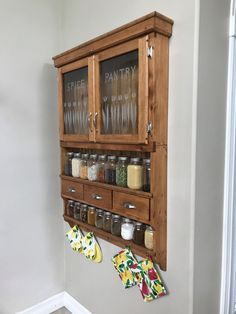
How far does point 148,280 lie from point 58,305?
1090 mm

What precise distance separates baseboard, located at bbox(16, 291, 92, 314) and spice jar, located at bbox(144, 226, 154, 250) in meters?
0.98

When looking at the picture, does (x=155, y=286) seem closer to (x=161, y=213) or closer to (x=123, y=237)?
(x=123, y=237)

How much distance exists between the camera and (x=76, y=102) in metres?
1.69

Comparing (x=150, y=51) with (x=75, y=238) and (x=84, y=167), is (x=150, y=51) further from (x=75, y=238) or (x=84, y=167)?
(x=75, y=238)

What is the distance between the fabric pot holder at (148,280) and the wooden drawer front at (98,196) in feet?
1.22

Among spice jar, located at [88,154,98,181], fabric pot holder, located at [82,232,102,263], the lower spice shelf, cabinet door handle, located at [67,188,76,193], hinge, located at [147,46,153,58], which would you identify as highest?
hinge, located at [147,46,153,58]

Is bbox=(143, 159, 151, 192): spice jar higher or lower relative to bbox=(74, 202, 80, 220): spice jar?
higher

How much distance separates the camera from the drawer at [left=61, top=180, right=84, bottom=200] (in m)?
1.70

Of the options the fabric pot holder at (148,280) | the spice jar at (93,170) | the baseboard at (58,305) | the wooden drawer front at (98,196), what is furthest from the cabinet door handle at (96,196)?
the baseboard at (58,305)

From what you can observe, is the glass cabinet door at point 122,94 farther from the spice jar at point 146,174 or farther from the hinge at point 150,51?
the spice jar at point 146,174

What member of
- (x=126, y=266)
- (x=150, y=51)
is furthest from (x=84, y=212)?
(x=150, y=51)

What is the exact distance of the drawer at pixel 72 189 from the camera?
1.70m

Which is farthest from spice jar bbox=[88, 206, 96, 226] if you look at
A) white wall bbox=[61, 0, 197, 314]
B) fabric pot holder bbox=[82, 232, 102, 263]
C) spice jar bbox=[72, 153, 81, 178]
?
white wall bbox=[61, 0, 197, 314]

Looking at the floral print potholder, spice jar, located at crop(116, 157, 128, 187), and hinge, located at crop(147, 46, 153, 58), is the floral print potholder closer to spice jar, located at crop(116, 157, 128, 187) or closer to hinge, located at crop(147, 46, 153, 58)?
spice jar, located at crop(116, 157, 128, 187)
